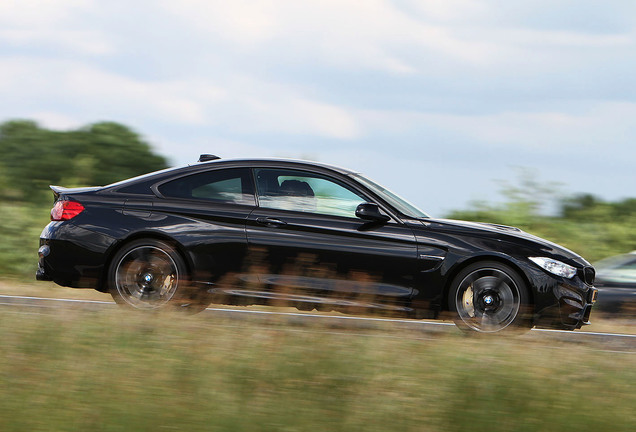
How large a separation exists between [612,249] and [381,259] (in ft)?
36.6

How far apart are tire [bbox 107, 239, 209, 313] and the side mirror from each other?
1.55 metres

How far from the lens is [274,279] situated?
7586 mm

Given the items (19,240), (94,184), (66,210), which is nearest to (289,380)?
(66,210)

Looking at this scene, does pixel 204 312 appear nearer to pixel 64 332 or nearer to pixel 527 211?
pixel 64 332

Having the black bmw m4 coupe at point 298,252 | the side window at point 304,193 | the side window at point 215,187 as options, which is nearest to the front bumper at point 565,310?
the black bmw m4 coupe at point 298,252

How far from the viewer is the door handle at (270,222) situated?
25.3ft

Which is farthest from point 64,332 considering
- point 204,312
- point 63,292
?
point 63,292

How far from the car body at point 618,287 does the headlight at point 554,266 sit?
326 cm

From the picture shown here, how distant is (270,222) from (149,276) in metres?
1.18

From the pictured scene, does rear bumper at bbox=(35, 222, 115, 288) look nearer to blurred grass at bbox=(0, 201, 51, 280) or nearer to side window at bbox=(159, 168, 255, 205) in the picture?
side window at bbox=(159, 168, 255, 205)

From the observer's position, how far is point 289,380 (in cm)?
545

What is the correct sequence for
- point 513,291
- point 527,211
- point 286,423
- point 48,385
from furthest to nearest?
point 527,211
point 513,291
point 48,385
point 286,423

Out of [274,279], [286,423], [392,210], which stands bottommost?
[286,423]

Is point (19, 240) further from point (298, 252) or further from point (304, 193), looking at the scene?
point (298, 252)
